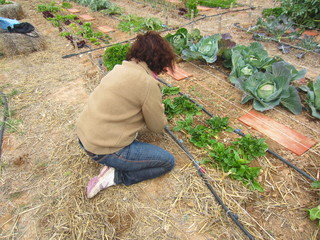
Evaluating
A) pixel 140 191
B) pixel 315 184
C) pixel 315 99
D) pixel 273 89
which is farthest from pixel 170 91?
pixel 315 184

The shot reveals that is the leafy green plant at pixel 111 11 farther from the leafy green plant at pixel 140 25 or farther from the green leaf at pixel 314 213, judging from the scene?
the green leaf at pixel 314 213

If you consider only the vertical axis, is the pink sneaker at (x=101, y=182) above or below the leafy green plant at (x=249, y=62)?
below

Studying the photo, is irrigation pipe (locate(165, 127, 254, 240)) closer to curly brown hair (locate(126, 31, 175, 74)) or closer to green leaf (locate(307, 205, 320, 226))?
green leaf (locate(307, 205, 320, 226))

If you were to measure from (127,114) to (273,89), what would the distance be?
2108 mm

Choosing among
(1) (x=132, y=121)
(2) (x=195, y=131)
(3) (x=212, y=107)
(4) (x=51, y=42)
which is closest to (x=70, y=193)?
(1) (x=132, y=121)

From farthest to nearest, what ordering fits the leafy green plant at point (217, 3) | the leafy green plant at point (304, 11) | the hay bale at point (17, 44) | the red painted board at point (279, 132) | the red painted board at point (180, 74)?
the leafy green plant at point (217, 3) < the leafy green plant at point (304, 11) < the hay bale at point (17, 44) < the red painted board at point (180, 74) < the red painted board at point (279, 132)

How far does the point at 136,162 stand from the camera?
71.7 inches

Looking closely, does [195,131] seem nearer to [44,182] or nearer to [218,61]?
[44,182]

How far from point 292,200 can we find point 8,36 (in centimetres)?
561

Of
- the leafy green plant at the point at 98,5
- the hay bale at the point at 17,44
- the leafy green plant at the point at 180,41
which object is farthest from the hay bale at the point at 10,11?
the leafy green plant at the point at 180,41

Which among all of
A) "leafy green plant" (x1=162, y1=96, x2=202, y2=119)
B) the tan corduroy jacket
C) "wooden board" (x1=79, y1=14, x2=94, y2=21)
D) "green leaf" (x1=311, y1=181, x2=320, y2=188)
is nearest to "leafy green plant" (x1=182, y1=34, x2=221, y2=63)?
"leafy green plant" (x1=162, y1=96, x2=202, y2=119)

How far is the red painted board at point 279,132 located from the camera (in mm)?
2386

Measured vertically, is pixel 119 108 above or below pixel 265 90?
above

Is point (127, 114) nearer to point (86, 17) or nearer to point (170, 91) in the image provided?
point (170, 91)
